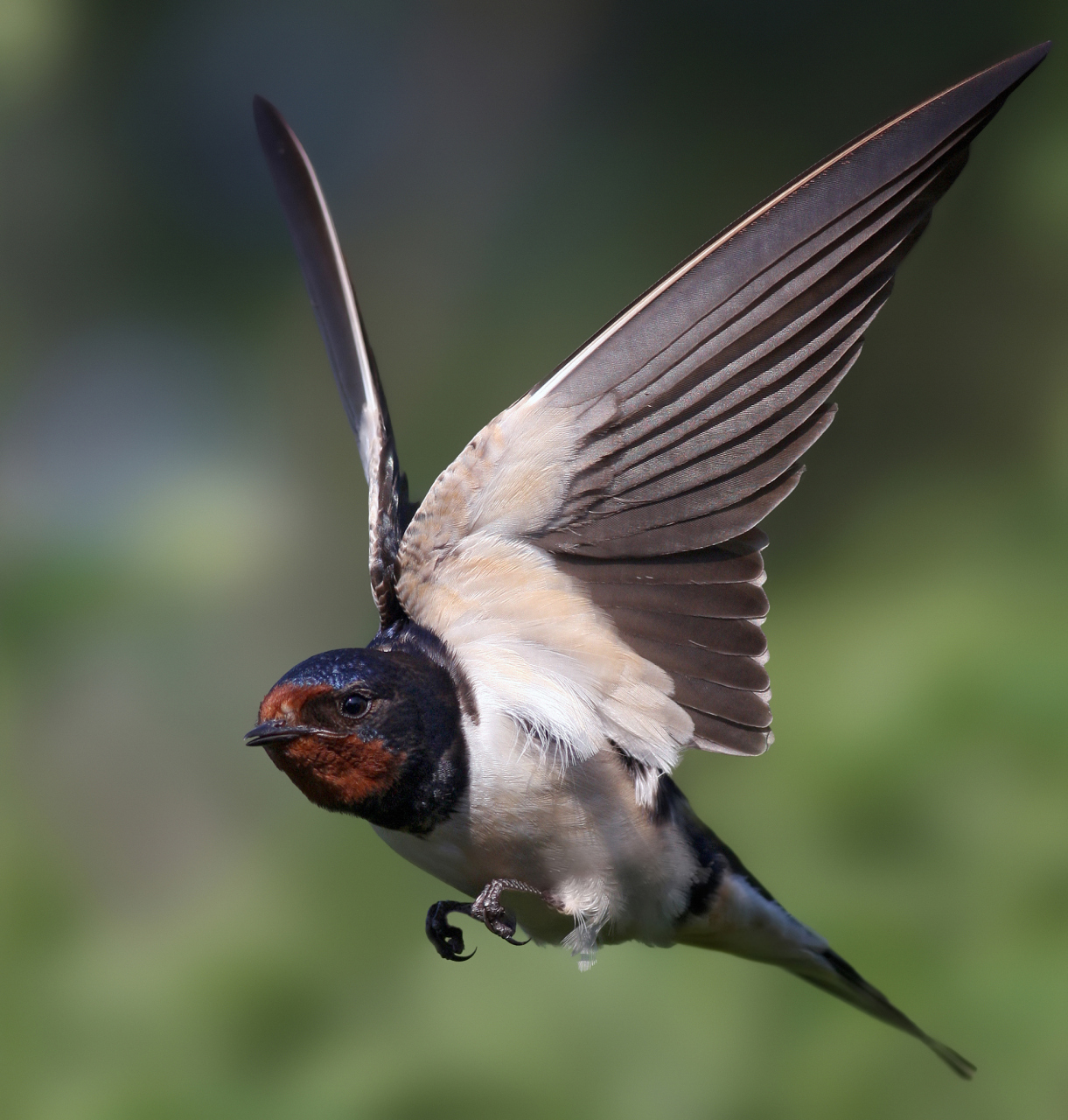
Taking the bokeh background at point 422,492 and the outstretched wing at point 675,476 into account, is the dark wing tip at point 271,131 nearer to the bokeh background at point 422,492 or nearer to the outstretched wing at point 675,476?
the outstretched wing at point 675,476

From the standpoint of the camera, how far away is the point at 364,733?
3.12ft

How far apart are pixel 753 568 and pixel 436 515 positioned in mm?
250

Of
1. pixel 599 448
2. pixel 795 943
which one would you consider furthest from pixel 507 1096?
pixel 599 448

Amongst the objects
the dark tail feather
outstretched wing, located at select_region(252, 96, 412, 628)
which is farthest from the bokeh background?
outstretched wing, located at select_region(252, 96, 412, 628)

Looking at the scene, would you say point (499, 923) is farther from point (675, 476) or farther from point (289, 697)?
point (675, 476)

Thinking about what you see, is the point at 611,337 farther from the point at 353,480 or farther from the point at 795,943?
the point at 353,480

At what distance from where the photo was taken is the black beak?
0.93 meters

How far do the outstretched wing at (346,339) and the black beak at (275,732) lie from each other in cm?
15

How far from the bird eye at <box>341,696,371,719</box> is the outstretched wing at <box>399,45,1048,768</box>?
0.33ft

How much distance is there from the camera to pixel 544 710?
985 mm

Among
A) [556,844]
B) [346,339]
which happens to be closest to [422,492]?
[346,339]

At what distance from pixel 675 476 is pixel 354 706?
0.96ft

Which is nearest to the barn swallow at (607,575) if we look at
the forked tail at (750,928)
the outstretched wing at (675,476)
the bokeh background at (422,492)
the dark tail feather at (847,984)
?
the outstretched wing at (675,476)

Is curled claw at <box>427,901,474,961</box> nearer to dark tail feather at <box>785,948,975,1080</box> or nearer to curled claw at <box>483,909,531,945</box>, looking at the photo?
curled claw at <box>483,909,531,945</box>
